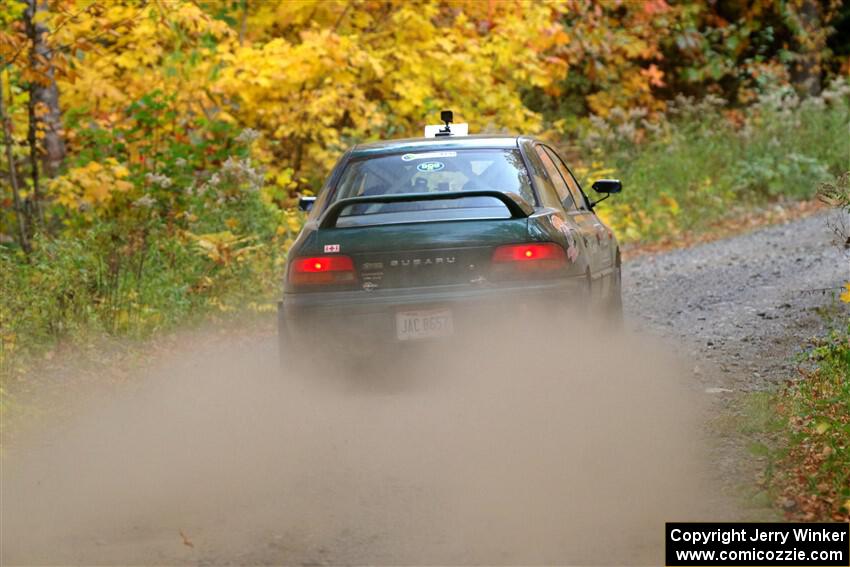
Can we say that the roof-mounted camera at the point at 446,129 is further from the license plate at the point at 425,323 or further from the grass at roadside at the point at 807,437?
the grass at roadside at the point at 807,437

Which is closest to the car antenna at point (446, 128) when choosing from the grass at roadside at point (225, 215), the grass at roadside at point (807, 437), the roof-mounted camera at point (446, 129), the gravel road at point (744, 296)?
the roof-mounted camera at point (446, 129)

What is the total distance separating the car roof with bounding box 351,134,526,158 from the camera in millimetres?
8789

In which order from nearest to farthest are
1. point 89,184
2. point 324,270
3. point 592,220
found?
point 324,270
point 592,220
point 89,184

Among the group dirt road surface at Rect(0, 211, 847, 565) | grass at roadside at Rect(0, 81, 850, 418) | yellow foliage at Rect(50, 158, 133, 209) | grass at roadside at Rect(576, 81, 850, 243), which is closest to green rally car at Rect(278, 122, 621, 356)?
dirt road surface at Rect(0, 211, 847, 565)

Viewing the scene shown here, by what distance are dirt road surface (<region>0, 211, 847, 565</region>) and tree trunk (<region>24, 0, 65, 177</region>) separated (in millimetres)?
2892

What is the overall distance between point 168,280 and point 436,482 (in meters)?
7.02

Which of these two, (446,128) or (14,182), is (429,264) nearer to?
(446,128)

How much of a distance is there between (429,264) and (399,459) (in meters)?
1.43

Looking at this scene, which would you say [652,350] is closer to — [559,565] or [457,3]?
[559,565]

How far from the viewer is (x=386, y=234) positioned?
7.98 m

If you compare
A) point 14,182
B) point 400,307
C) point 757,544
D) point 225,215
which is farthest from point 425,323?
point 225,215

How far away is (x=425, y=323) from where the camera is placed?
7852mm

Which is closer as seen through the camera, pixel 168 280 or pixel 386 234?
pixel 386 234

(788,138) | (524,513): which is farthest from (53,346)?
(788,138)
